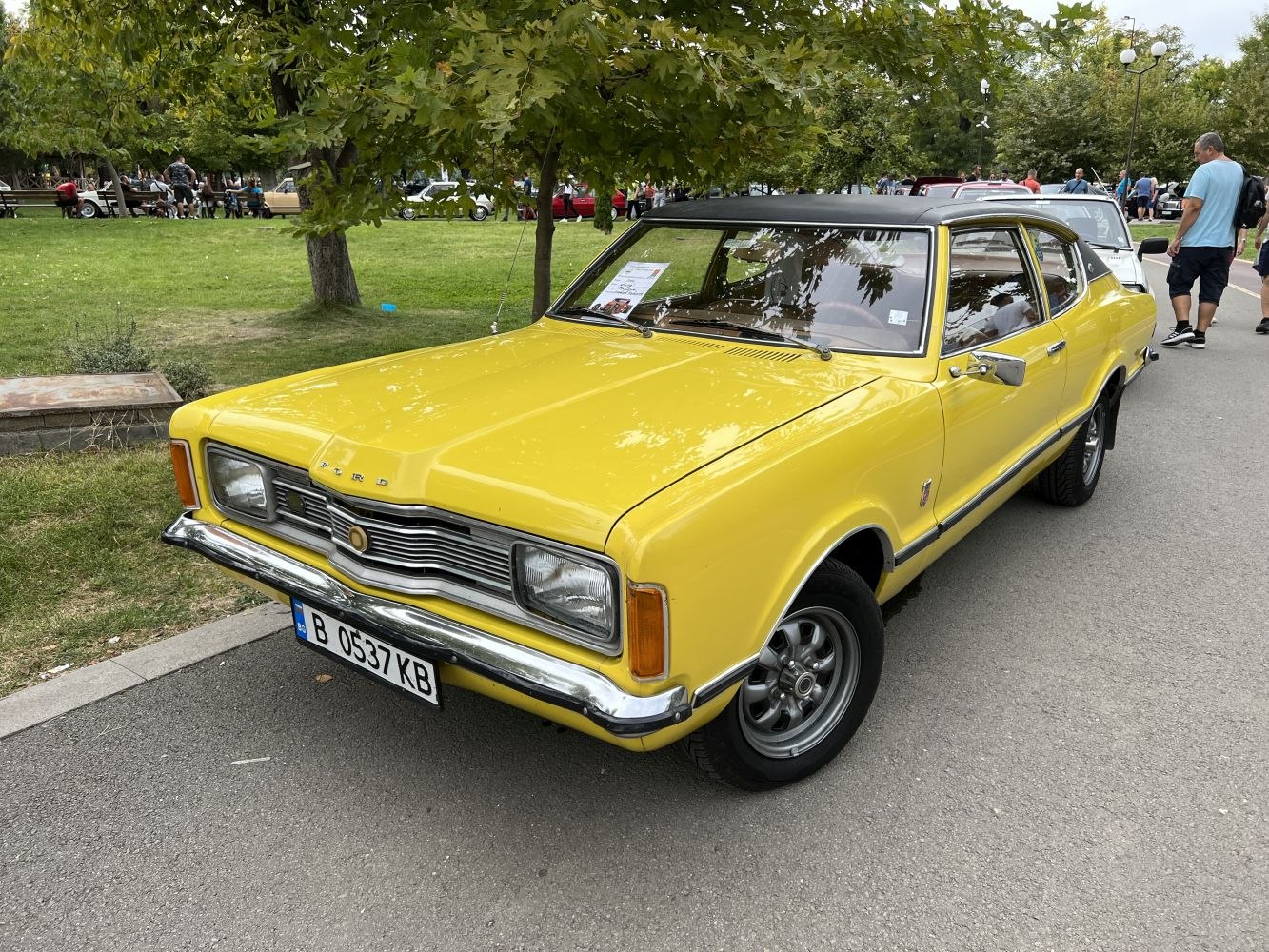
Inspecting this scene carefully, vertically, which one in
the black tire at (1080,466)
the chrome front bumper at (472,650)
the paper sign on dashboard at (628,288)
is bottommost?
the black tire at (1080,466)

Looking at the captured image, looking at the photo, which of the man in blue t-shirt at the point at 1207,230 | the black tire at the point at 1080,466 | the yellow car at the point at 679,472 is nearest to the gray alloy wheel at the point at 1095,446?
the black tire at the point at 1080,466

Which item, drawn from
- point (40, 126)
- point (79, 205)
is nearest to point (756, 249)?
point (40, 126)

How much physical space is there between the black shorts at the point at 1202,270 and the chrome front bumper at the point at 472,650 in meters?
9.17

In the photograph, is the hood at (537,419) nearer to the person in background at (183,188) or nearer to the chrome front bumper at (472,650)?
the chrome front bumper at (472,650)

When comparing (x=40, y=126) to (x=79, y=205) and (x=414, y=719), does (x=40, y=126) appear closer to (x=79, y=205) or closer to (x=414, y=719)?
(x=414, y=719)

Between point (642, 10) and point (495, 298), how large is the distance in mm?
8279

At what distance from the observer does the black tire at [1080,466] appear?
4.75 metres

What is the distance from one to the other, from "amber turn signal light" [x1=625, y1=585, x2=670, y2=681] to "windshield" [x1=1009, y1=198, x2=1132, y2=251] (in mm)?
7784

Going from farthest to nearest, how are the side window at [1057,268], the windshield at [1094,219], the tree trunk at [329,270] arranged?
the tree trunk at [329,270] < the windshield at [1094,219] < the side window at [1057,268]

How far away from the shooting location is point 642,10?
454cm

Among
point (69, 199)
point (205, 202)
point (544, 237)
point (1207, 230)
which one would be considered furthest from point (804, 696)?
point (205, 202)

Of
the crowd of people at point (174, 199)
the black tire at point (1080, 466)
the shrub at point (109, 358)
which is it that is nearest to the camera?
the black tire at point (1080, 466)

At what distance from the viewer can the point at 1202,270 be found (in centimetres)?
916

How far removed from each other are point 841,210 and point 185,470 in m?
2.58
